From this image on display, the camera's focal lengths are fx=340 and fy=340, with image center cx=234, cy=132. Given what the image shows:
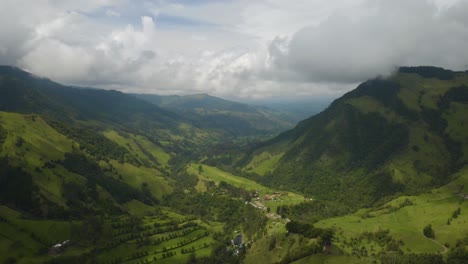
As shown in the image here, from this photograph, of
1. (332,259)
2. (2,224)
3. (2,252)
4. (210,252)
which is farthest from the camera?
(210,252)

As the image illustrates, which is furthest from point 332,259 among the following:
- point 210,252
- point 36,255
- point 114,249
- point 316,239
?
point 36,255

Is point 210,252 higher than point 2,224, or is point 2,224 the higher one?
point 2,224

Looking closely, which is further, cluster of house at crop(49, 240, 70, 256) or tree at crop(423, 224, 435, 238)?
tree at crop(423, 224, 435, 238)

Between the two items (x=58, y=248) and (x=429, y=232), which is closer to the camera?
(x=58, y=248)

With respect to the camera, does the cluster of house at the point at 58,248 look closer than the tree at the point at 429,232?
Yes

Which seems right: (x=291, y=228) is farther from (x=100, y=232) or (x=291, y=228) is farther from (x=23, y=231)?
(x=23, y=231)

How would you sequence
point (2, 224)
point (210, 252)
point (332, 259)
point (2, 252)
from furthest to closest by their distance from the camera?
point (210, 252) → point (2, 224) → point (2, 252) → point (332, 259)

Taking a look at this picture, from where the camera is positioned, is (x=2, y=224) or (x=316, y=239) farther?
(x=2, y=224)

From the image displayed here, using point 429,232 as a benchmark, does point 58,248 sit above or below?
below
